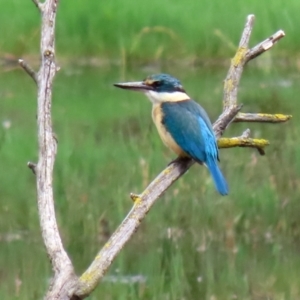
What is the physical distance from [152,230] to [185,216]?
219 millimetres

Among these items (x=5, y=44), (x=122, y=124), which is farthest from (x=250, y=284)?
(x=5, y=44)

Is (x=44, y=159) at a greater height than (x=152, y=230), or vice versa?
(x=44, y=159)

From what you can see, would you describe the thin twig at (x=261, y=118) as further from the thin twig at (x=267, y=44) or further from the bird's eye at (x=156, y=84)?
the bird's eye at (x=156, y=84)

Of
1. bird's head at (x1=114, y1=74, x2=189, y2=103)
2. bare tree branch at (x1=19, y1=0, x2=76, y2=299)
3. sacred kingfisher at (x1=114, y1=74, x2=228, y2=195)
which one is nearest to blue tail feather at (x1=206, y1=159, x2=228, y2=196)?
sacred kingfisher at (x1=114, y1=74, x2=228, y2=195)

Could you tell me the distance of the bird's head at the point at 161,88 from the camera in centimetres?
429

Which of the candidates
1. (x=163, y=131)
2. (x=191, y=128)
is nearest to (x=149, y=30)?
(x=163, y=131)

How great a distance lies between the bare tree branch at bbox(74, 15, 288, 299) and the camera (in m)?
2.59

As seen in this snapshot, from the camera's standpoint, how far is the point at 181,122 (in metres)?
4.52

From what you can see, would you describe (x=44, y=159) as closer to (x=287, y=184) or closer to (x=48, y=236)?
(x=48, y=236)

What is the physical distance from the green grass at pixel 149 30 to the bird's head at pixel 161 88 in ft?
30.1

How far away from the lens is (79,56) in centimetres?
1423

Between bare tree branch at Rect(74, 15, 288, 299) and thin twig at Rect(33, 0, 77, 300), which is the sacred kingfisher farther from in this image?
thin twig at Rect(33, 0, 77, 300)

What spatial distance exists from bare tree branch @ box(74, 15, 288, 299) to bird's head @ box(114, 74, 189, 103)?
34 centimetres

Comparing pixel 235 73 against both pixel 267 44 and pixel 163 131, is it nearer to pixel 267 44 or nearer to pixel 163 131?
pixel 267 44
